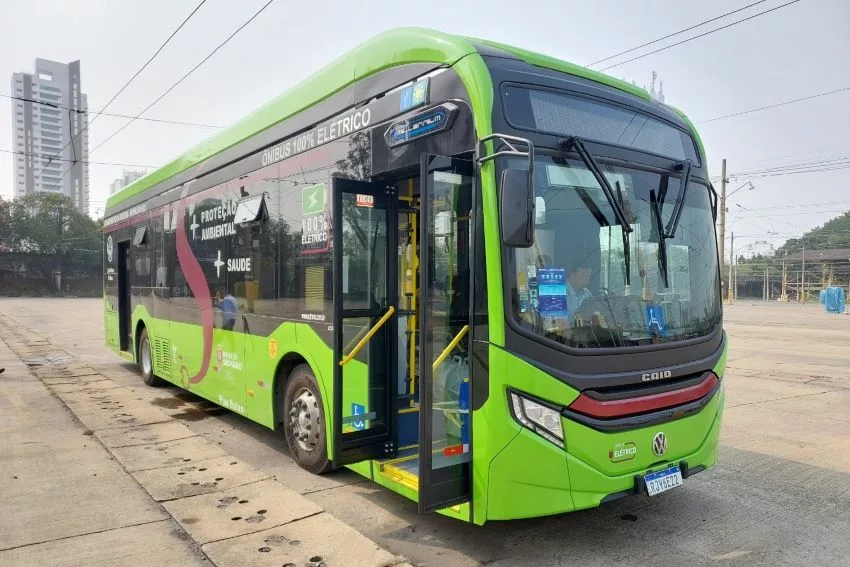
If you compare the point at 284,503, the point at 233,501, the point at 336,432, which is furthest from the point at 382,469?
the point at 233,501

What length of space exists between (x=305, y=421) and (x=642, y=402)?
297 centimetres

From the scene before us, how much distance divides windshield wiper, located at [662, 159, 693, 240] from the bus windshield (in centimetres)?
3

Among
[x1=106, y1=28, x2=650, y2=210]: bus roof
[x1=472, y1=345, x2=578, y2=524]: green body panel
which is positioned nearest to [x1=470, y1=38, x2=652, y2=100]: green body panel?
[x1=106, y1=28, x2=650, y2=210]: bus roof

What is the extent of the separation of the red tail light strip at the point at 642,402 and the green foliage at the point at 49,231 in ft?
222

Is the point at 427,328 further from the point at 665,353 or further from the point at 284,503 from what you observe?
the point at 284,503

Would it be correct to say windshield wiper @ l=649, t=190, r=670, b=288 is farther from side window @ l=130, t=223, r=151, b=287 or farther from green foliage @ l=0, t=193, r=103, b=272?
green foliage @ l=0, t=193, r=103, b=272

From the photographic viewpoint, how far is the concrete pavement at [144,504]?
12.7 feet

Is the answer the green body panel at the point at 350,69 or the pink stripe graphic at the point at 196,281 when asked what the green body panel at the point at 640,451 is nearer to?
the green body panel at the point at 350,69

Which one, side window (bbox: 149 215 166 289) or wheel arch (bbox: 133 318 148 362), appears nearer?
side window (bbox: 149 215 166 289)

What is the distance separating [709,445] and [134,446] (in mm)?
5622

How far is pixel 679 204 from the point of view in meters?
4.20

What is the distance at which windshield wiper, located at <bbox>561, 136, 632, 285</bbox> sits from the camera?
146 inches

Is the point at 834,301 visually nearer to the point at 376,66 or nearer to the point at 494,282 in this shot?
the point at 376,66

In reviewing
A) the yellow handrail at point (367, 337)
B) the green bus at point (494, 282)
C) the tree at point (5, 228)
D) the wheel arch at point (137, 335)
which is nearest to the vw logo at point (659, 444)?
the green bus at point (494, 282)
